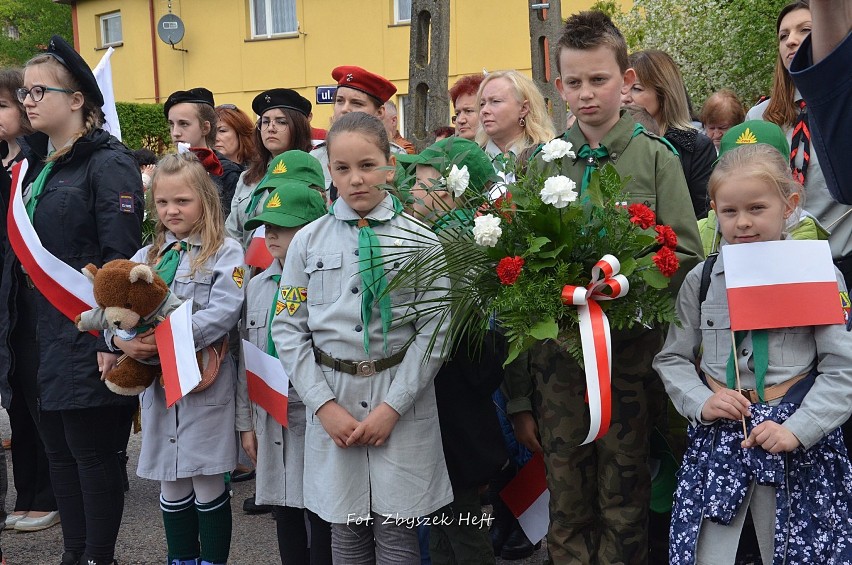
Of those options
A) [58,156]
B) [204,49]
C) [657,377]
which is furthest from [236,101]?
[657,377]

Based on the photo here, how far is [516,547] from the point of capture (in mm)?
4109

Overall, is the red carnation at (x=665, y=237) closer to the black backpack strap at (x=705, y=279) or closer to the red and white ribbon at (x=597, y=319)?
the red and white ribbon at (x=597, y=319)

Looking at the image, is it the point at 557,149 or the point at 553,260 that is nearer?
the point at 553,260

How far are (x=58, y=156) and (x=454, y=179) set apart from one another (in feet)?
6.92

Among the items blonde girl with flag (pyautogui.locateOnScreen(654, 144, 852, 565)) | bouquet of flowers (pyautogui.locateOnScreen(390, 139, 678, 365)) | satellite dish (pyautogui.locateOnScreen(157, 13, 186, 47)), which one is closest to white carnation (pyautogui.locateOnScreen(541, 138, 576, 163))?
bouquet of flowers (pyautogui.locateOnScreen(390, 139, 678, 365))

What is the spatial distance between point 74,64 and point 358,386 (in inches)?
84.2

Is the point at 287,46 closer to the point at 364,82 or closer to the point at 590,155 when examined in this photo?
the point at 364,82

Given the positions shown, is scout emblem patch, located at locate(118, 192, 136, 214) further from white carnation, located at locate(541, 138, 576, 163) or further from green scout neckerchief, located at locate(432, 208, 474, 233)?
white carnation, located at locate(541, 138, 576, 163)

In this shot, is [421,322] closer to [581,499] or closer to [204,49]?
[581,499]

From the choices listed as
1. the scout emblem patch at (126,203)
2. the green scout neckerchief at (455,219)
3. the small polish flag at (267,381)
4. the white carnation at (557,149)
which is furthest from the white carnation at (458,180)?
the scout emblem patch at (126,203)

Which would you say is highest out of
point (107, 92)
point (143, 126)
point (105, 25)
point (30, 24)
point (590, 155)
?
point (30, 24)

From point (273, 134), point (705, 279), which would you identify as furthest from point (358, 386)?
point (273, 134)

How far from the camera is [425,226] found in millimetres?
2926

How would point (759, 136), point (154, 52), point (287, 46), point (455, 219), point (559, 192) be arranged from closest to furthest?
point (559, 192), point (455, 219), point (759, 136), point (287, 46), point (154, 52)
